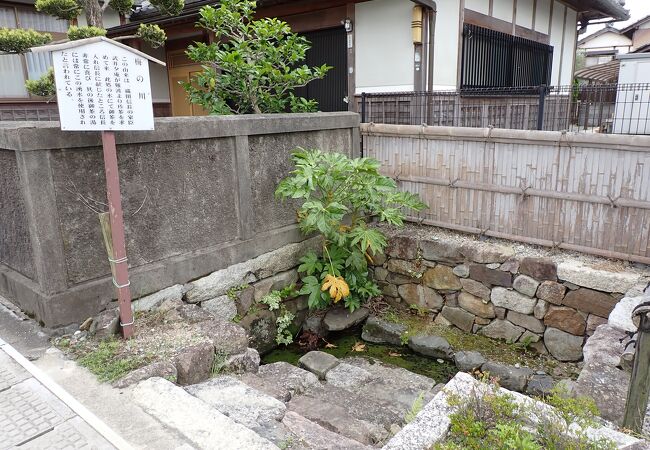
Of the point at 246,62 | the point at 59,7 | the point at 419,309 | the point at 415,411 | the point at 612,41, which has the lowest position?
the point at 419,309

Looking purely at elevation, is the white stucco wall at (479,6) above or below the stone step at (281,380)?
above

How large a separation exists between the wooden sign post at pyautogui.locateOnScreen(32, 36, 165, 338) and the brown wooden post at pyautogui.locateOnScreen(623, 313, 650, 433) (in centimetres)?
380

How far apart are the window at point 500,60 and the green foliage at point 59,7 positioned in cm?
683

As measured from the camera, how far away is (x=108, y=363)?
367cm

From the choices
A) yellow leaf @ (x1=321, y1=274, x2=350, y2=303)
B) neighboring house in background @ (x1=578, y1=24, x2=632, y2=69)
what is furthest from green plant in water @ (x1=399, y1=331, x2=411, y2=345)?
neighboring house in background @ (x1=578, y1=24, x2=632, y2=69)

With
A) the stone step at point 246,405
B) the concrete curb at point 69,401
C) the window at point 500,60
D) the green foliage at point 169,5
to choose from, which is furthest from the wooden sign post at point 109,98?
the window at point 500,60

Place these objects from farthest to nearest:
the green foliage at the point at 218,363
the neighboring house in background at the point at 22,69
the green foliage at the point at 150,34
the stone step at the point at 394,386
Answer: the neighboring house in background at the point at 22,69 < the green foliage at the point at 150,34 < the stone step at the point at 394,386 < the green foliage at the point at 218,363

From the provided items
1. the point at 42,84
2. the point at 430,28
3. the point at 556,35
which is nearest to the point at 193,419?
the point at 42,84

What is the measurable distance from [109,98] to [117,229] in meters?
1.09

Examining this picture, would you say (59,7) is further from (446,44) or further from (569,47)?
(569,47)

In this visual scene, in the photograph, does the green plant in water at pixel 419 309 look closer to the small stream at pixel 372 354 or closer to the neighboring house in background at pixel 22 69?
the small stream at pixel 372 354

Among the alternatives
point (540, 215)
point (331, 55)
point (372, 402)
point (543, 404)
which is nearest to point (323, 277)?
point (372, 402)

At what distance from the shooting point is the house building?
8.18 metres

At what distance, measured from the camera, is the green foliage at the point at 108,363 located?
353 centimetres
